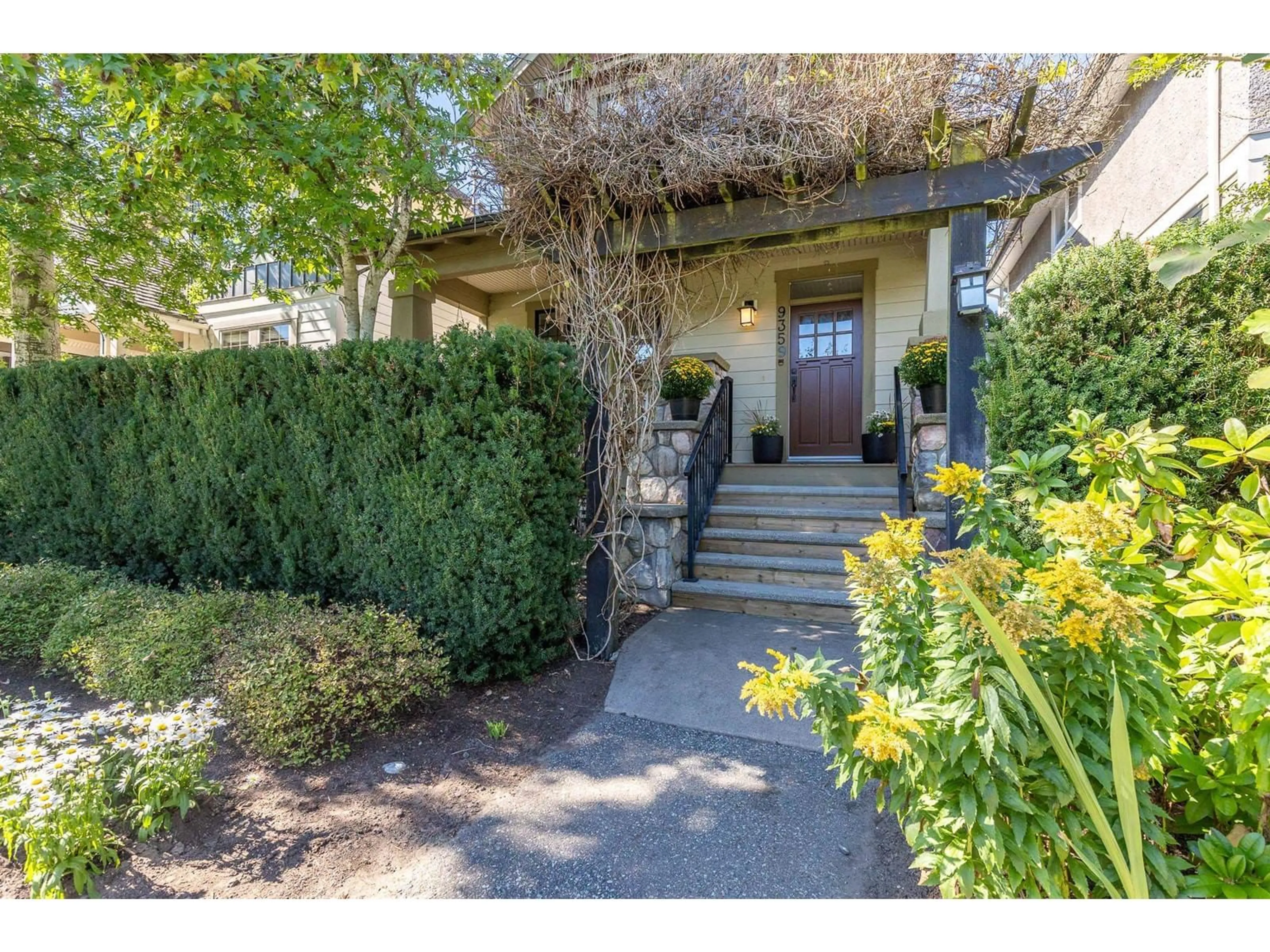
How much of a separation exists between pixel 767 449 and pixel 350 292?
A: 4469 mm

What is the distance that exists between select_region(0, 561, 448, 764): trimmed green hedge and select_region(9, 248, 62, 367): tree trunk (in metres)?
3.32

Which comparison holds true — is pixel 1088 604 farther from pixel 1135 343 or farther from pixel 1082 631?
pixel 1135 343

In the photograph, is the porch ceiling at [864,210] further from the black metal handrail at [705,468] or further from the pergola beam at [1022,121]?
the black metal handrail at [705,468]

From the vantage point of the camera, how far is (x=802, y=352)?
6863 mm

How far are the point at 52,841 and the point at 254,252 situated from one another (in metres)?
4.70

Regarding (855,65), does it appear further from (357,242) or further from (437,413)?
(357,242)

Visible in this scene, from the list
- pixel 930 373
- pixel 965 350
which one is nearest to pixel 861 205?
pixel 965 350

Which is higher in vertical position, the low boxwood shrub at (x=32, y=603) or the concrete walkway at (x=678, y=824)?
the low boxwood shrub at (x=32, y=603)

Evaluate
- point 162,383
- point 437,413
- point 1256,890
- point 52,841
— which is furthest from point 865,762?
point 162,383

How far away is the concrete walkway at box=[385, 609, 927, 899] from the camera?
1.70 metres

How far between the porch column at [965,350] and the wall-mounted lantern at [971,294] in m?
0.02

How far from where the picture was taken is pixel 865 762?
1.31 m

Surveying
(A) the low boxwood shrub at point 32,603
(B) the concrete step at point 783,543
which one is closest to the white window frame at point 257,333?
(A) the low boxwood shrub at point 32,603

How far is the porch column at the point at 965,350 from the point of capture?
11.3 feet
